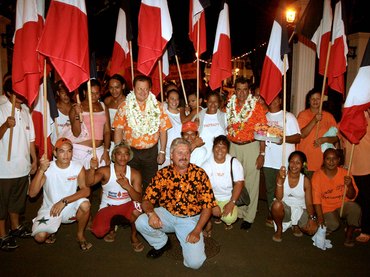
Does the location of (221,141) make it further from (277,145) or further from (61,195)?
(61,195)

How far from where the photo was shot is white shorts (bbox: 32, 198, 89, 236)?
4367mm

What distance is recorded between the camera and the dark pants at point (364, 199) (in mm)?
4824

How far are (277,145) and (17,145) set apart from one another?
379 cm

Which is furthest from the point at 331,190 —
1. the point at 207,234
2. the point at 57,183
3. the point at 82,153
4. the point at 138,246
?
the point at 57,183

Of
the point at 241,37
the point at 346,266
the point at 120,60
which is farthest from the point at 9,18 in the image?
the point at 241,37

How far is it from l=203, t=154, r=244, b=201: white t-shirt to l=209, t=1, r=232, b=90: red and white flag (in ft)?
4.94

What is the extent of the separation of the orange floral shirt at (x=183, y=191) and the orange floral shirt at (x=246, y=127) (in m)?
1.32

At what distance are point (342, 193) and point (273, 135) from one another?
128 cm

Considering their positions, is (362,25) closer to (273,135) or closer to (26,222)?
(273,135)

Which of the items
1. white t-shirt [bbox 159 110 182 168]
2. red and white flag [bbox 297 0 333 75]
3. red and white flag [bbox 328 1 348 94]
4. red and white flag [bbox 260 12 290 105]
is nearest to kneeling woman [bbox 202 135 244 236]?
white t-shirt [bbox 159 110 182 168]

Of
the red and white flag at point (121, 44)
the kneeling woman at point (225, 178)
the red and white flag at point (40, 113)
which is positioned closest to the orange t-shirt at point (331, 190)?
the kneeling woman at point (225, 178)

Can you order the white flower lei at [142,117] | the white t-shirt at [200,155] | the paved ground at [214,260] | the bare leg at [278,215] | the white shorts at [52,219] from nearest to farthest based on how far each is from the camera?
1. the paved ground at [214,260]
2. the white shorts at [52,219]
3. the bare leg at [278,215]
4. the white flower lei at [142,117]
5. the white t-shirt at [200,155]

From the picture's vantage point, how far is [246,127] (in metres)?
5.25

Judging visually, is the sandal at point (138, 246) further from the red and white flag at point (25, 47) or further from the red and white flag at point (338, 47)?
the red and white flag at point (338, 47)
